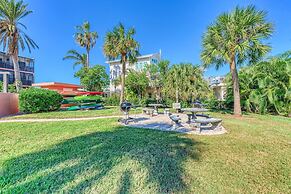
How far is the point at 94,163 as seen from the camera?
3.51m

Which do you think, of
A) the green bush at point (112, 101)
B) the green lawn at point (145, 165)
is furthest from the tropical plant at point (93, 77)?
the green lawn at point (145, 165)

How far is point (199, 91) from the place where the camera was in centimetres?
1756

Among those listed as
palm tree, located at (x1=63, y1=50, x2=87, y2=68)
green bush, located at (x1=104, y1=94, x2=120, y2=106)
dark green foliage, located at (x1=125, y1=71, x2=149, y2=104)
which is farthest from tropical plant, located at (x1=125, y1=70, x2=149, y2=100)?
palm tree, located at (x1=63, y1=50, x2=87, y2=68)

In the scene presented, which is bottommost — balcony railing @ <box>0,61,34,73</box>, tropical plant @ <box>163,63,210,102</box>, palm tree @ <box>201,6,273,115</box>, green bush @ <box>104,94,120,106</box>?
green bush @ <box>104,94,120,106</box>

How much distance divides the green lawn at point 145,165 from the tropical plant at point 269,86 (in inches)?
409

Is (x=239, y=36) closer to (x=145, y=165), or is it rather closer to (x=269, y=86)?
(x=269, y=86)

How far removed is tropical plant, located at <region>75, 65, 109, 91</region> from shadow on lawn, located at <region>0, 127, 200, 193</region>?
2185 cm

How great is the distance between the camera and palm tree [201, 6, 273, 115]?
10484 mm

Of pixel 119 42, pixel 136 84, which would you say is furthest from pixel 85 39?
pixel 119 42

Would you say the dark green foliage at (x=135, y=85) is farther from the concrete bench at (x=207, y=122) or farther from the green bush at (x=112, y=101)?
the concrete bench at (x=207, y=122)

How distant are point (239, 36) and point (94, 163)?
479 inches

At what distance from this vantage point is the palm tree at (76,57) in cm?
2866

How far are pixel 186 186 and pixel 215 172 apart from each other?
84cm

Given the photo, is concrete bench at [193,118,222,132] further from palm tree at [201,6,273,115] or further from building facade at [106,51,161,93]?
building facade at [106,51,161,93]
